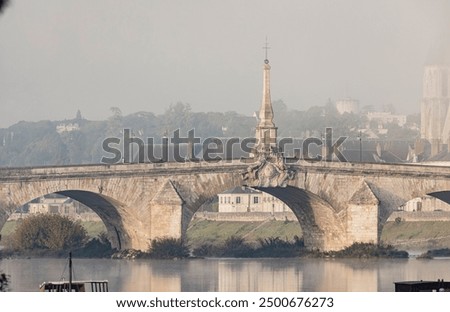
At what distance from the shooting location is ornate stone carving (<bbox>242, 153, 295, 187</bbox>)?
104562mm

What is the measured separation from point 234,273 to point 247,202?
46739mm

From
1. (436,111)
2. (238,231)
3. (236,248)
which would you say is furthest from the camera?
(436,111)

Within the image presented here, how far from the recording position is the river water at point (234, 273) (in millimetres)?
82938

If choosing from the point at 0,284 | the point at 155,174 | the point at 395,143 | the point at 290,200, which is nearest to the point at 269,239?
the point at 290,200

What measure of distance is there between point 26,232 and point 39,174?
9415 millimetres

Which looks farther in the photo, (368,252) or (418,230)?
(418,230)

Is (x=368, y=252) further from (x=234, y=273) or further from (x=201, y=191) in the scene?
(x=234, y=273)

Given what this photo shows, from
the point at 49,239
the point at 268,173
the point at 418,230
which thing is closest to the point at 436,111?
the point at 418,230

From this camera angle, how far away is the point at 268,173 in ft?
343

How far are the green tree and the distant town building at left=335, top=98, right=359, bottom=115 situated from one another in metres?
35.0

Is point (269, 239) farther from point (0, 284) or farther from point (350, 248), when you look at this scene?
point (0, 284)

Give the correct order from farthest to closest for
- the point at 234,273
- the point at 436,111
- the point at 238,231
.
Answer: the point at 436,111, the point at 238,231, the point at 234,273

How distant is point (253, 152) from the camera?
4200 inches
